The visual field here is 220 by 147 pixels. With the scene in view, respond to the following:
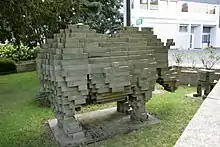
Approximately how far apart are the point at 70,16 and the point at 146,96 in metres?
6.30

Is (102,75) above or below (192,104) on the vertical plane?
above

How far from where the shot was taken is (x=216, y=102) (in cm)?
221

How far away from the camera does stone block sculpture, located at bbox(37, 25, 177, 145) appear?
365 centimetres

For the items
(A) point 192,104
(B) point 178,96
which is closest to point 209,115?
(A) point 192,104

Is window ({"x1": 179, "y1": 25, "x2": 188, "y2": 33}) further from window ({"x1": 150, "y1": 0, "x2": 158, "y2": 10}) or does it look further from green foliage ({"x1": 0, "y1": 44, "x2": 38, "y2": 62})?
green foliage ({"x1": 0, "y1": 44, "x2": 38, "y2": 62})

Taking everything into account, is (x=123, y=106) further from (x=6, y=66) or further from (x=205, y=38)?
(x=205, y=38)

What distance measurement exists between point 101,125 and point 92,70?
4.06 ft

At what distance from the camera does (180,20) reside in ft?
77.8

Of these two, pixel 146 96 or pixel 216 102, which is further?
pixel 146 96

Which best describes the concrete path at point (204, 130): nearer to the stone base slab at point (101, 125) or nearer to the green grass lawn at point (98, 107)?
the green grass lawn at point (98, 107)

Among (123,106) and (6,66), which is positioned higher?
(6,66)

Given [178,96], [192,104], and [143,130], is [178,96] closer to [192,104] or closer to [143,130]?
[192,104]

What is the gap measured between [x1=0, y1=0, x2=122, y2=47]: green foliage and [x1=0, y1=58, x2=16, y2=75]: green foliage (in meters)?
2.57

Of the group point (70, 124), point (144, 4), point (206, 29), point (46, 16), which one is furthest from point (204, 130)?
point (206, 29)
